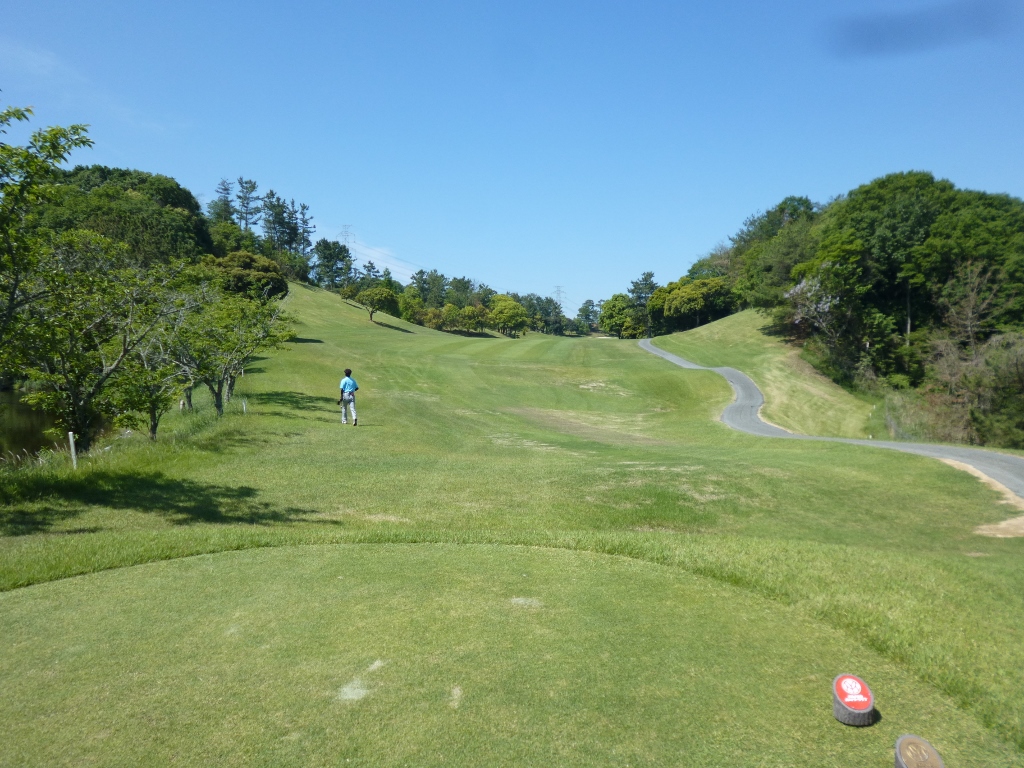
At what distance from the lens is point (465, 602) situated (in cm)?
683

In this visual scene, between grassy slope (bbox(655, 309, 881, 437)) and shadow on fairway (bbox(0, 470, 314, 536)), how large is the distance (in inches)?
1372

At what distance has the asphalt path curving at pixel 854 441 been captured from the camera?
19.7 meters

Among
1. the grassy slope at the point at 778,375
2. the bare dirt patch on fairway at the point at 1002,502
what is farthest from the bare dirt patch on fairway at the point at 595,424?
the bare dirt patch on fairway at the point at 1002,502

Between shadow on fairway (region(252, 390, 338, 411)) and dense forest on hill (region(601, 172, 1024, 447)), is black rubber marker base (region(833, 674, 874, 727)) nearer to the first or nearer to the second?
shadow on fairway (region(252, 390, 338, 411))

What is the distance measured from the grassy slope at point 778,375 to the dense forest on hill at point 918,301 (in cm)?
227

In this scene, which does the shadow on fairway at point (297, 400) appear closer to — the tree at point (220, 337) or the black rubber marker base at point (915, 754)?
the tree at point (220, 337)

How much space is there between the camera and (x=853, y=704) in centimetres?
463

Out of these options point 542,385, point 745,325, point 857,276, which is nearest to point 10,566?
point 542,385

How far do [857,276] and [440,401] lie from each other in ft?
126

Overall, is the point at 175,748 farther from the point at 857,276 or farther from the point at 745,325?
the point at 745,325

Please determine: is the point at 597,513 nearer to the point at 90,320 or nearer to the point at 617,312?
the point at 90,320

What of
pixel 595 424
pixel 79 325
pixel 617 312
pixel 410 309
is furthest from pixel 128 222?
pixel 617 312

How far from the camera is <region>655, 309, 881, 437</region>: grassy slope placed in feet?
143

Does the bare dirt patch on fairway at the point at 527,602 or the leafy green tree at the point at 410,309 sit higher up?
the leafy green tree at the point at 410,309
